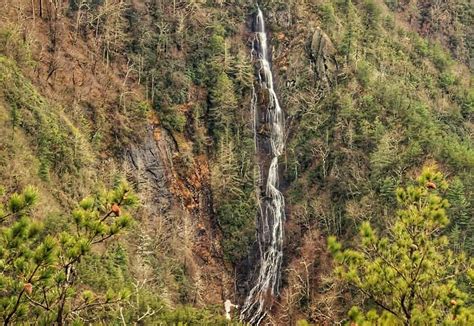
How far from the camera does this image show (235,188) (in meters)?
39.1

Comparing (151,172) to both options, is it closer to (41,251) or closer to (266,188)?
(266,188)

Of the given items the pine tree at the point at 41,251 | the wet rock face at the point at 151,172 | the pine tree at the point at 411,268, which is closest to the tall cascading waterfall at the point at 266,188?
the wet rock face at the point at 151,172

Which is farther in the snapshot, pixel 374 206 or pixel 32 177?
pixel 374 206

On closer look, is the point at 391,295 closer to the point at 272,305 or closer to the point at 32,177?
the point at 32,177

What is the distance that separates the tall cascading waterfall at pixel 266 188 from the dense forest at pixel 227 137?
0.13 metres

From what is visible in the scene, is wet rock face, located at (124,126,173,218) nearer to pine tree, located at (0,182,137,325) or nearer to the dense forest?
Result: the dense forest

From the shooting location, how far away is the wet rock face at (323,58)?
142 ft

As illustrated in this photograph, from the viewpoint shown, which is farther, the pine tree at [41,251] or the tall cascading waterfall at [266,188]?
the tall cascading waterfall at [266,188]

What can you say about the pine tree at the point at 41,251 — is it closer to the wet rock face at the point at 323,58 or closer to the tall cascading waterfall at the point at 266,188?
the tall cascading waterfall at the point at 266,188

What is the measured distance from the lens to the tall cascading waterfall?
36688 mm

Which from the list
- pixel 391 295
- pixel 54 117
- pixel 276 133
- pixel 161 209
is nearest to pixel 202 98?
pixel 276 133

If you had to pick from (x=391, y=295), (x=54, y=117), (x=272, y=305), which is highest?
(x=391, y=295)

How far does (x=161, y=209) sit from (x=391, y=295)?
29.2 metres

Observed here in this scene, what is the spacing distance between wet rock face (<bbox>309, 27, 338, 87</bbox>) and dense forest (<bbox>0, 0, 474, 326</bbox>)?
0.13 metres
